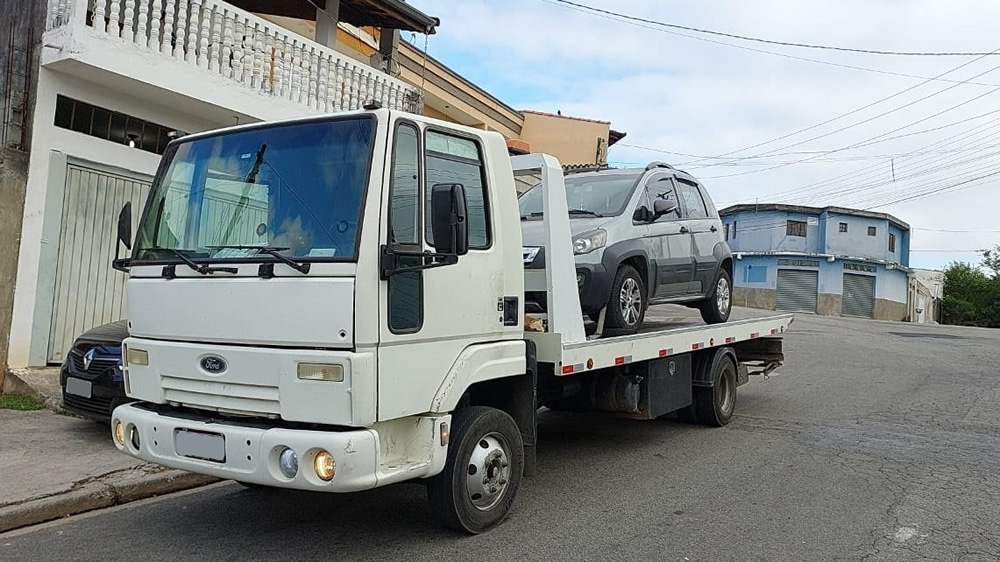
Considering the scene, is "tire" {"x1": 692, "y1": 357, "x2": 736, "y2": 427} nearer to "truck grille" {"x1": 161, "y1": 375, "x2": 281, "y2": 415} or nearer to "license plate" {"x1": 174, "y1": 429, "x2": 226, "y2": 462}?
"truck grille" {"x1": 161, "y1": 375, "x2": 281, "y2": 415}

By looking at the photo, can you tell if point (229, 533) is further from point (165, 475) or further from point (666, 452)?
point (666, 452)

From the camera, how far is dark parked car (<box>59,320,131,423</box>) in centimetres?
673

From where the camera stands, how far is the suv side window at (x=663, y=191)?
765 cm

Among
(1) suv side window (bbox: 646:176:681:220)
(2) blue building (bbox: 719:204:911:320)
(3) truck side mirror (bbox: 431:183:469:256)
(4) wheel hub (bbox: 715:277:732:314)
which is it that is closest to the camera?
(3) truck side mirror (bbox: 431:183:469:256)

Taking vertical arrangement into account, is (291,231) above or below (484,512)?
above

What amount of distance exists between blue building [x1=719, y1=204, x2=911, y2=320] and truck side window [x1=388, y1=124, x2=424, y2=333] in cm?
3980

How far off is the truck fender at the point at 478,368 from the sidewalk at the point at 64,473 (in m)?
2.80

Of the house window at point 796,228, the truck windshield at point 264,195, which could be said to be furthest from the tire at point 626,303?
the house window at point 796,228

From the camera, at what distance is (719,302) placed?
891cm

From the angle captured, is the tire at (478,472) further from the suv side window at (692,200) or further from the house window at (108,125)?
the house window at (108,125)

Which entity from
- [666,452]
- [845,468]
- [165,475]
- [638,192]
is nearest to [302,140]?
[165,475]

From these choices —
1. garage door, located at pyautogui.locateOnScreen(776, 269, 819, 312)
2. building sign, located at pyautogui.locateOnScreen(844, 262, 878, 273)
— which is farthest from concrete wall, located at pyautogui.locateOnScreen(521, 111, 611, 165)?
building sign, located at pyautogui.locateOnScreen(844, 262, 878, 273)

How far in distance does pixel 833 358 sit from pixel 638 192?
32.5 ft

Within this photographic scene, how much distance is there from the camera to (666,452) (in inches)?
288
